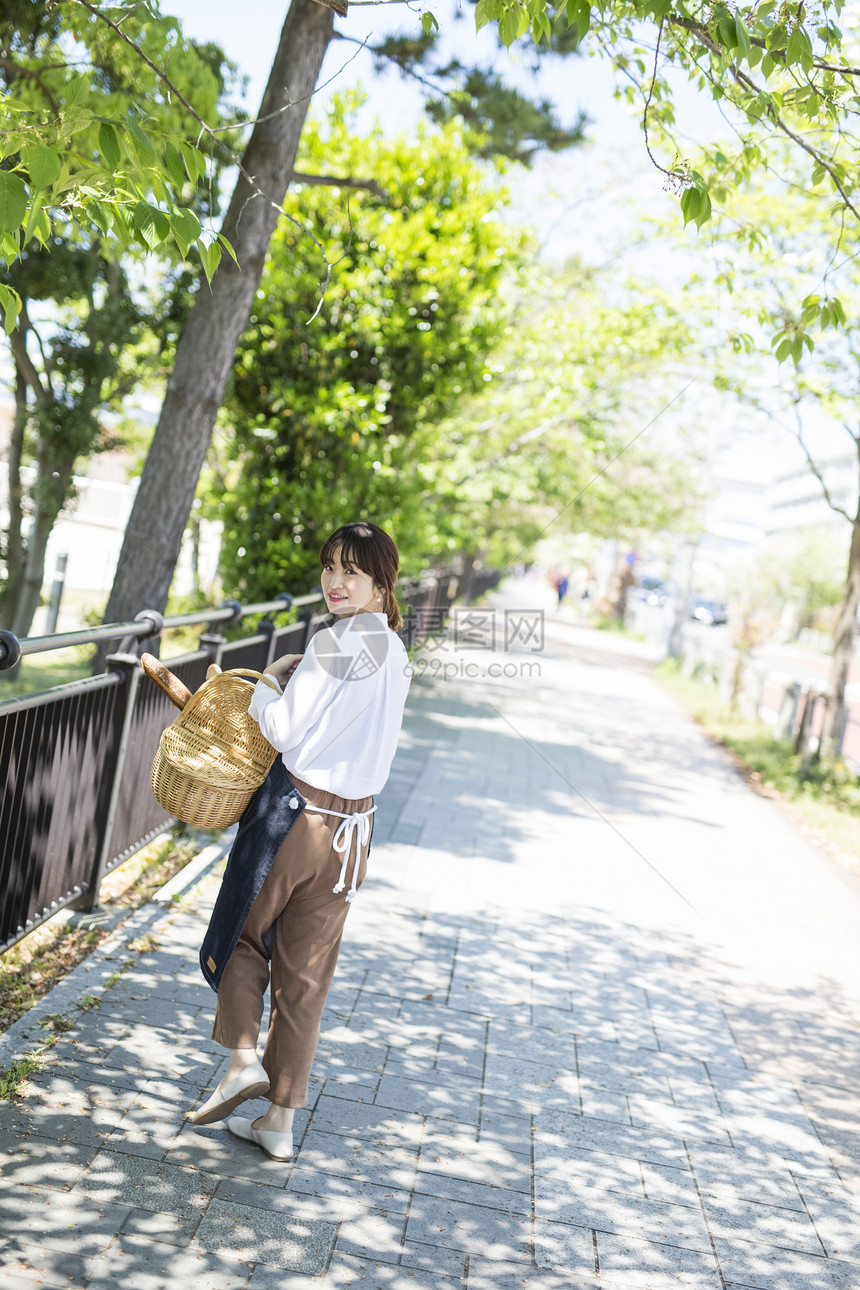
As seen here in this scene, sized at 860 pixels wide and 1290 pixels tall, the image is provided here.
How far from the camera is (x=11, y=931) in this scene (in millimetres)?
3625

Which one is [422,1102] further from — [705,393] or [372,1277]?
[705,393]

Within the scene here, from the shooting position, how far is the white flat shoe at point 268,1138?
3.12 m

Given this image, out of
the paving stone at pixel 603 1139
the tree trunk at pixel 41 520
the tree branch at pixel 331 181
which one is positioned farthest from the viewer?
the tree trunk at pixel 41 520

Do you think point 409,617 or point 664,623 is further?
point 664,623

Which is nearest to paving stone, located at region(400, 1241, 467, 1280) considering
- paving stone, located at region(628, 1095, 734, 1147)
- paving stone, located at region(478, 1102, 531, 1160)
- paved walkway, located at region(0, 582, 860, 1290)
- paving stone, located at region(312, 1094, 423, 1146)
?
paved walkway, located at region(0, 582, 860, 1290)

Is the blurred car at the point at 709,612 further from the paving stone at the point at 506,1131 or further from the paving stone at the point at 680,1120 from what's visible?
the paving stone at the point at 506,1131

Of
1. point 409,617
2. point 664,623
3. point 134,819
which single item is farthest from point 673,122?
point 664,623

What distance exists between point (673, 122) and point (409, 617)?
24.0 ft

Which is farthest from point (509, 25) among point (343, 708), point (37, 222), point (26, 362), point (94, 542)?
point (94, 542)

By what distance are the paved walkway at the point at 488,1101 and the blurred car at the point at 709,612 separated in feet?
136

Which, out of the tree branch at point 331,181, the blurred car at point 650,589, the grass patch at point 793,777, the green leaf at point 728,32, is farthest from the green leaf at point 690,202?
the blurred car at point 650,589

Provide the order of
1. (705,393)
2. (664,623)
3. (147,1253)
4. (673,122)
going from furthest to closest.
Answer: (664,623)
(705,393)
(673,122)
(147,1253)

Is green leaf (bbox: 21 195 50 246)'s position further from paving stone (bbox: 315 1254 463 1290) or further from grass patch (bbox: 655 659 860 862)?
grass patch (bbox: 655 659 860 862)

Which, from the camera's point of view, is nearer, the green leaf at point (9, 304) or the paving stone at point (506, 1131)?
the green leaf at point (9, 304)
